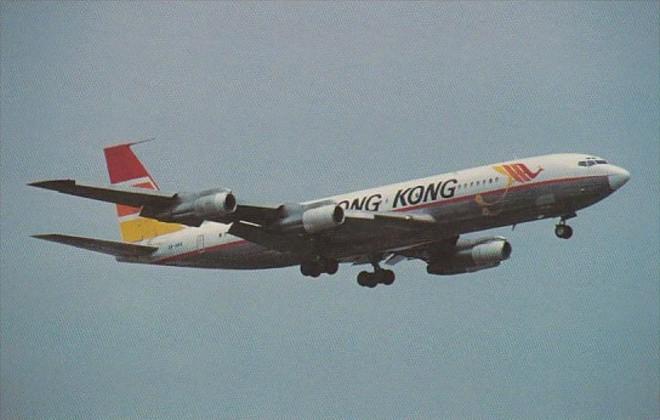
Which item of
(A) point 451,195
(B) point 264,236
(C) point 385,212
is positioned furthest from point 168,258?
(A) point 451,195

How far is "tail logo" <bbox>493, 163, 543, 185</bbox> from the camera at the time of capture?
49.7 m

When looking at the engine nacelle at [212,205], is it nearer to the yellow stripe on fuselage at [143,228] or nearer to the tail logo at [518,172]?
the yellow stripe on fuselage at [143,228]

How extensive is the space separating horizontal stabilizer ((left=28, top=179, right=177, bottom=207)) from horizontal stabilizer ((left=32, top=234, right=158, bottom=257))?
3.13 meters

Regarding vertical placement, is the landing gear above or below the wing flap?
below

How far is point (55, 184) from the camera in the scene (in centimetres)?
4575

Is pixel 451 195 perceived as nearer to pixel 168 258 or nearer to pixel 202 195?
pixel 202 195

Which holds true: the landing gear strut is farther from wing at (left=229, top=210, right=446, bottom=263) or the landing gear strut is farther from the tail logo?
wing at (left=229, top=210, right=446, bottom=263)

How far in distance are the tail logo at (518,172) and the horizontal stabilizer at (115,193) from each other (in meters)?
14.4

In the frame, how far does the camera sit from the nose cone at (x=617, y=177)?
49.1m

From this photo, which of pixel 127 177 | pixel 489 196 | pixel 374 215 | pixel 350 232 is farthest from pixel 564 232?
pixel 127 177

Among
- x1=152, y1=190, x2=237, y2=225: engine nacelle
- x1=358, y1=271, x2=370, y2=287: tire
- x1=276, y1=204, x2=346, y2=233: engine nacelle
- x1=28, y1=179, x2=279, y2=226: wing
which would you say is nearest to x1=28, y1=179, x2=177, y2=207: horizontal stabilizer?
x1=28, y1=179, x2=279, y2=226: wing

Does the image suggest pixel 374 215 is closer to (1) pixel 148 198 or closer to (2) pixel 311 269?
(2) pixel 311 269

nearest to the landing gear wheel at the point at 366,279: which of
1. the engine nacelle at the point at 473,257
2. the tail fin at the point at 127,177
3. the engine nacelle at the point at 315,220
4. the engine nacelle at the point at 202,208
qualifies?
the engine nacelle at the point at 473,257

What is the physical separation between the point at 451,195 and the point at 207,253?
13.2m
